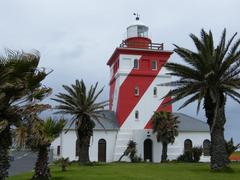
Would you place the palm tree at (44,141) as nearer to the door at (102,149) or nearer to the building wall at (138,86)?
the door at (102,149)

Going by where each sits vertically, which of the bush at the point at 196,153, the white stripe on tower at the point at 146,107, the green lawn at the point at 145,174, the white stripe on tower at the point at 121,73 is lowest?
the green lawn at the point at 145,174

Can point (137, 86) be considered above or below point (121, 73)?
below

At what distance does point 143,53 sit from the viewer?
48.8 m

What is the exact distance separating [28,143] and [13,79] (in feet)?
14.9

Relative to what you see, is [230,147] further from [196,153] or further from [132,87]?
[132,87]

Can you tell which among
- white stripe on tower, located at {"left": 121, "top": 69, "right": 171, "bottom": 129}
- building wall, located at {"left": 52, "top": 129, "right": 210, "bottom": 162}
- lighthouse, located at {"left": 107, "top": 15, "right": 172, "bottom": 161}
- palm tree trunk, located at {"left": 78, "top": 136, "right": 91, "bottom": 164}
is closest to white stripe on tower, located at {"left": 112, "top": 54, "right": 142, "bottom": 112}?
lighthouse, located at {"left": 107, "top": 15, "right": 172, "bottom": 161}

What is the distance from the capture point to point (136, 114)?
1881 inches

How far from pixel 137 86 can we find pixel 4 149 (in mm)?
32433

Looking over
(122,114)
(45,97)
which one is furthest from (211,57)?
(122,114)

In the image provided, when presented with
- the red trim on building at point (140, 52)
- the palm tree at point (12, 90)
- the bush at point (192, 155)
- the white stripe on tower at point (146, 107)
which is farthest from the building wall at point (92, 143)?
the palm tree at point (12, 90)

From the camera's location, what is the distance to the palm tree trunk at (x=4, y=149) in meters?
16.4

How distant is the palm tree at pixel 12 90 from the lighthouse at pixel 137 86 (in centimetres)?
3025

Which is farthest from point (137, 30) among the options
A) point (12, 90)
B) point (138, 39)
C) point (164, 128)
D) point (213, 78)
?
point (12, 90)

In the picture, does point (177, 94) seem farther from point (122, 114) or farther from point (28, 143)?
point (122, 114)
